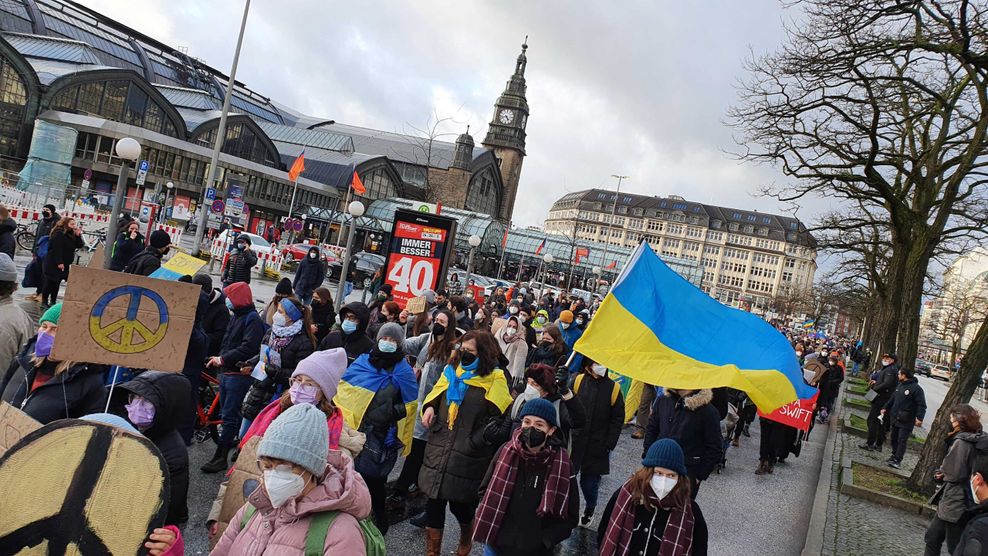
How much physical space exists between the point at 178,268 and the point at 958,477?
28.8 ft

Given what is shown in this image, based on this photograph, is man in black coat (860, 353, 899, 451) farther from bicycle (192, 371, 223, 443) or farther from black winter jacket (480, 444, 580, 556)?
bicycle (192, 371, 223, 443)

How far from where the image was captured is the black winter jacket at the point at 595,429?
22.4 feet

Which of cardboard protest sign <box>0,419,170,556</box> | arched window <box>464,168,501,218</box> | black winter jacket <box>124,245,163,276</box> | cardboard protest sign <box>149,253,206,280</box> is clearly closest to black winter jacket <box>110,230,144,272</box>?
black winter jacket <box>124,245,163,276</box>

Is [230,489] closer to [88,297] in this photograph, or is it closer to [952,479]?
[88,297]

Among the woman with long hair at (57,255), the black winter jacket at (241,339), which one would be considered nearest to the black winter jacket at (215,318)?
the black winter jacket at (241,339)

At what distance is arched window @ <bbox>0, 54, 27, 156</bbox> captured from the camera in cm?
4734

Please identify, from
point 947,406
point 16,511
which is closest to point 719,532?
point 947,406

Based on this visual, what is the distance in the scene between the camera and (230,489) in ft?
12.3

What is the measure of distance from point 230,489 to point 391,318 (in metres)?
4.90

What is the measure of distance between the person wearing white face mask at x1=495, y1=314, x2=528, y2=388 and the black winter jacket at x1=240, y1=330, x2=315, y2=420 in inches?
157

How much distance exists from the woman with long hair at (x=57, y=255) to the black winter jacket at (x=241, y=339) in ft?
Answer: 22.7

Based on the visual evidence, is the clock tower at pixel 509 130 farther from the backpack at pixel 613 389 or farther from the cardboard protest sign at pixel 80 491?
the cardboard protest sign at pixel 80 491

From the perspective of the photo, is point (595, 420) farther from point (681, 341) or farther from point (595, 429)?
point (681, 341)

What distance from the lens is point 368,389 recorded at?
5.59m
